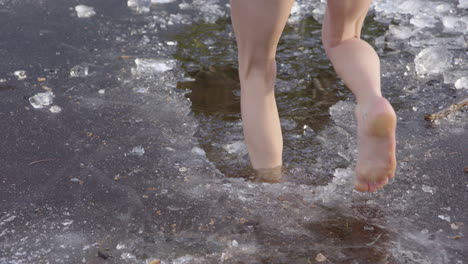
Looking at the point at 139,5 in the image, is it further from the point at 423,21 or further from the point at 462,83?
the point at 462,83

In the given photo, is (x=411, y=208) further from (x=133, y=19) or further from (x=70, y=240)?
(x=133, y=19)

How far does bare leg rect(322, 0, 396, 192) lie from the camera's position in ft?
7.11

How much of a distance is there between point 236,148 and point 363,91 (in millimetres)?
798

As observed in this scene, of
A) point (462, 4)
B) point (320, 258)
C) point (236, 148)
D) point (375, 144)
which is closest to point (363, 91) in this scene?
point (375, 144)

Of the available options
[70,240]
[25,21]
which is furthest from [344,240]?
[25,21]

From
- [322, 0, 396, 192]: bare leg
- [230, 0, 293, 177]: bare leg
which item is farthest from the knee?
[322, 0, 396, 192]: bare leg

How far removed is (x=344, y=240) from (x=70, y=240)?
3.00 ft

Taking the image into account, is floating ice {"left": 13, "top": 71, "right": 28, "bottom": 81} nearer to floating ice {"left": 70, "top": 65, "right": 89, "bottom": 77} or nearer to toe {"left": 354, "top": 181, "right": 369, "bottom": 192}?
floating ice {"left": 70, "top": 65, "right": 89, "bottom": 77}

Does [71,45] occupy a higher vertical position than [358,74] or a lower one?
lower

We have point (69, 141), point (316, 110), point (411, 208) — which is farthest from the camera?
point (316, 110)

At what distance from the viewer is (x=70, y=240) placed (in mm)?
2322

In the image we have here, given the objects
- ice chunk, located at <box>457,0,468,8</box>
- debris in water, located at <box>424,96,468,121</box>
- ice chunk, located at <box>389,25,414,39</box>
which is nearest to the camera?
debris in water, located at <box>424,96,468,121</box>

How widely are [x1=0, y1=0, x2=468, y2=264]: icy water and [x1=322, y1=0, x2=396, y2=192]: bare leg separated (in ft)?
0.83

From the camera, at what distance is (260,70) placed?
2465mm
